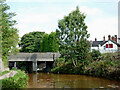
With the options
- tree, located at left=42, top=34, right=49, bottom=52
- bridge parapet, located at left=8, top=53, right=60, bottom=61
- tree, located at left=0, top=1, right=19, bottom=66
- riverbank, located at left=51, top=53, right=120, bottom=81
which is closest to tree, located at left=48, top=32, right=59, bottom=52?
tree, located at left=42, top=34, right=49, bottom=52

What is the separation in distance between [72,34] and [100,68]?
946cm

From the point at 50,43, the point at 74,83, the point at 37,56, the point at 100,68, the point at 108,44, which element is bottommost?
the point at 74,83

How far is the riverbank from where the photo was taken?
2547cm

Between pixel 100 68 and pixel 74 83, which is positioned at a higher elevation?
pixel 100 68

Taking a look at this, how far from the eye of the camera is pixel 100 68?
94.0 feet

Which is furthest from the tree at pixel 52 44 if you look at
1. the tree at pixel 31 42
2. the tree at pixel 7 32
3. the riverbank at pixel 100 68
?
the tree at pixel 7 32

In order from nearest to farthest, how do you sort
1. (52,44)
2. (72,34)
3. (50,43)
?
(72,34) < (52,44) < (50,43)

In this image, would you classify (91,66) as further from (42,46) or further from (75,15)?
(42,46)

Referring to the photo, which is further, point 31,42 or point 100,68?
point 31,42

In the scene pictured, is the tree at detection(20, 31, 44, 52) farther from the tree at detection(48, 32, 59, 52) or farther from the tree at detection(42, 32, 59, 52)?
the tree at detection(48, 32, 59, 52)

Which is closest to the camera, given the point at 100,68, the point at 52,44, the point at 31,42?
the point at 100,68

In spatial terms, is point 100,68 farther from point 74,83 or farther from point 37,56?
point 37,56

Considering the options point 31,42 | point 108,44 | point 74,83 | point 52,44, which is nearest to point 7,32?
point 74,83

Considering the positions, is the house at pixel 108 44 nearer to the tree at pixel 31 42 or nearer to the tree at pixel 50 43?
the tree at pixel 50 43
